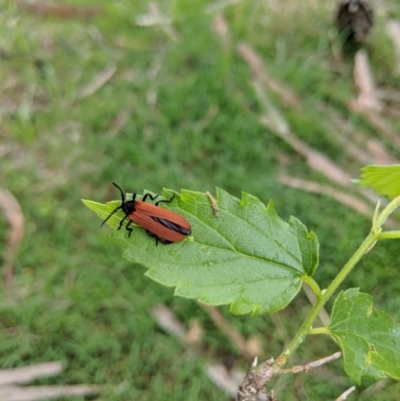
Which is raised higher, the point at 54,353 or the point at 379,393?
the point at 379,393

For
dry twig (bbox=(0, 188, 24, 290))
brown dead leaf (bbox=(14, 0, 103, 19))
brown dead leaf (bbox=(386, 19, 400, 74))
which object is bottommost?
dry twig (bbox=(0, 188, 24, 290))

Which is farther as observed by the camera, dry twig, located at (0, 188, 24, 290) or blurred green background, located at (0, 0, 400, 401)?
dry twig, located at (0, 188, 24, 290)

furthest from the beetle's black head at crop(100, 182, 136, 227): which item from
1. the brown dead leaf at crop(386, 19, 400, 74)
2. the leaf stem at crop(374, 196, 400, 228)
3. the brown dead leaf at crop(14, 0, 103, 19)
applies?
the brown dead leaf at crop(14, 0, 103, 19)

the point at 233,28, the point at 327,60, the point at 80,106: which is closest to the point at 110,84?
the point at 80,106

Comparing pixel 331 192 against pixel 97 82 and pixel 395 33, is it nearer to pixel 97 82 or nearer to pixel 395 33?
pixel 395 33

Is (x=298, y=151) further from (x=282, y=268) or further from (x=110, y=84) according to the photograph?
(x=282, y=268)

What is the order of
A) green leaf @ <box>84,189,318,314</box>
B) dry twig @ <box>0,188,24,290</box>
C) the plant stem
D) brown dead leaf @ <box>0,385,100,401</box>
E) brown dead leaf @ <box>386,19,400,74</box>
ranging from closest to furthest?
the plant stem → green leaf @ <box>84,189,318,314</box> → brown dead leaf @ <box>0,385,100,401</box> → dry twig @ <box>0,188,24,290</box> → brown dead leaf @ <box>386,19,400,74</box>

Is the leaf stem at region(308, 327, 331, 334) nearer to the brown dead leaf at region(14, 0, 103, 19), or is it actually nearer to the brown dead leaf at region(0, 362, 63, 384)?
the brown dead leaf at region(0, 362, 63, 384)
